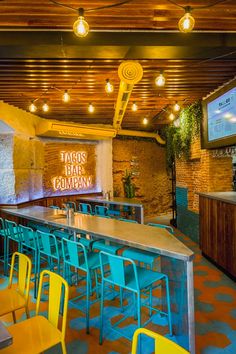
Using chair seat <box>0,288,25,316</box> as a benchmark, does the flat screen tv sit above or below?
above

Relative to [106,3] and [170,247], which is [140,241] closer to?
[170,247]

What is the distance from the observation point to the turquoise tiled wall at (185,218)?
5826 millimetres

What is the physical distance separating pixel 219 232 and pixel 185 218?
2.45m

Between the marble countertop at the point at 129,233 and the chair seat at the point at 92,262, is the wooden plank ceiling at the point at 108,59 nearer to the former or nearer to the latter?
the marble countertop at the point at 129,233

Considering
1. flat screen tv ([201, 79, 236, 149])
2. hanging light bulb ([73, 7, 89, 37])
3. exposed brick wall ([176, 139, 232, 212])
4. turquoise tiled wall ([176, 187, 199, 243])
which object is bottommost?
turquoise tiled wall ([176, 187, 199, 243])

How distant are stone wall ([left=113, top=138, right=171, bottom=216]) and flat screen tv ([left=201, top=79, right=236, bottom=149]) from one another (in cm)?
356

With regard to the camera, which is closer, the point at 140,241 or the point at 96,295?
the point at 140,241

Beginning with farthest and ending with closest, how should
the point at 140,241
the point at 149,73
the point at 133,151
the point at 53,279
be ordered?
the point at 133,151
the point at 149,73
the point at 140,241
the point at 53,279

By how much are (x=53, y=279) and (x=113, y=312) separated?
134 centimetres

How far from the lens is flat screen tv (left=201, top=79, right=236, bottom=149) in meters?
4.10

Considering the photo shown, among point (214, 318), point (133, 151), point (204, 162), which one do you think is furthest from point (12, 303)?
point (133, 151)

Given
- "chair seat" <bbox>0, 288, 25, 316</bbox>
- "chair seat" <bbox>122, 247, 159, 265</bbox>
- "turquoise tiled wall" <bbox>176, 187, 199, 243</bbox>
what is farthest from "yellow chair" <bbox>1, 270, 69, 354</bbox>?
"turquoise tiled wall" <bbox>176, 187, 199, 243</bbox>

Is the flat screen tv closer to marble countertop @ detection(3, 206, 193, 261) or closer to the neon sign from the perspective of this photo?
marble countertop @ detection(3, 206, 193, 261)

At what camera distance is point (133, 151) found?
28.4ft
